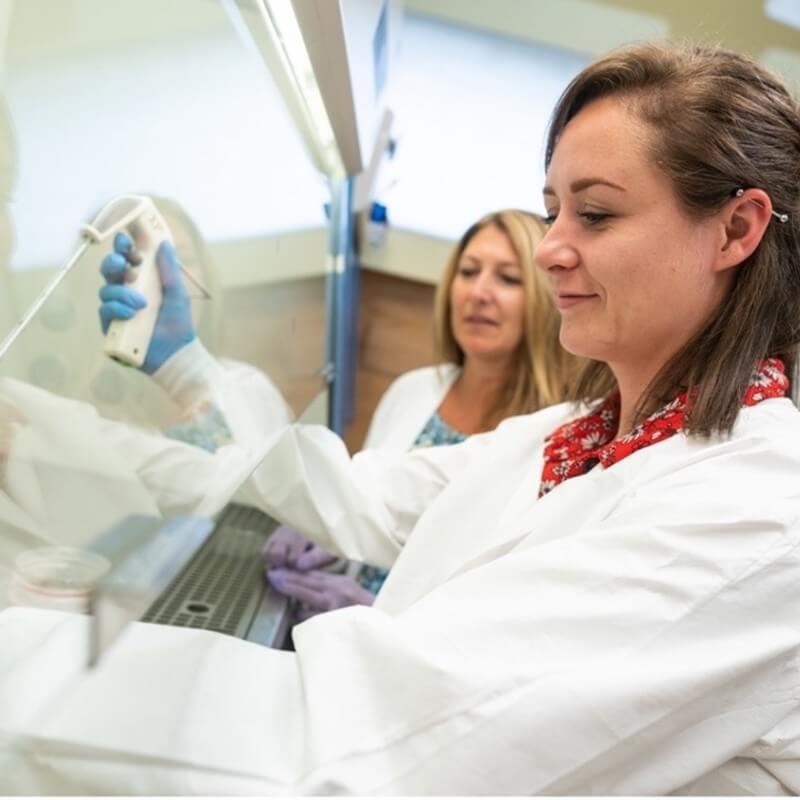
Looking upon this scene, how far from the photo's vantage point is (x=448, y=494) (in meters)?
1.07

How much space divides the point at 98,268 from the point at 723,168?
668 millimetres

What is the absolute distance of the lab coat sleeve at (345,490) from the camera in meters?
1.14

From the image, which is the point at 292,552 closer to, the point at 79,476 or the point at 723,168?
the point at 79,476

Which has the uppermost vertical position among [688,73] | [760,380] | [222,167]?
[688,73]

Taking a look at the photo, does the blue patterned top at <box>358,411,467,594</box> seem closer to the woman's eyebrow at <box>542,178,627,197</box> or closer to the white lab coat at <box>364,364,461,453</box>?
the white lab coat at <box>364,364,461,453</box>

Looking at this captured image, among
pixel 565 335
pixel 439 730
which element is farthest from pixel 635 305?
pixel 439 730

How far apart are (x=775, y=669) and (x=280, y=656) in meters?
0.47

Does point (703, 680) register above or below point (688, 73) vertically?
below

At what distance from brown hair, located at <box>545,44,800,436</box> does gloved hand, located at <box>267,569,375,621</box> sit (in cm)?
60

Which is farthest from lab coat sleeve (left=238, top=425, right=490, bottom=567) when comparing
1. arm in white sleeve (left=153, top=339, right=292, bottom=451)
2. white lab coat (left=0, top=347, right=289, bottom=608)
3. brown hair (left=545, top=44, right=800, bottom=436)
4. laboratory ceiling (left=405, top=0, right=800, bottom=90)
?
laboratory ceiling (left=405, top=0, right=800, bottom=90)

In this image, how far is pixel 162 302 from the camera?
2.62 feet

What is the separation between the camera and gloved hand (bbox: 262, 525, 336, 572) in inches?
49.6

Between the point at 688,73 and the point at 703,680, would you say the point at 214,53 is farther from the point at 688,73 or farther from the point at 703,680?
the point at 703,680

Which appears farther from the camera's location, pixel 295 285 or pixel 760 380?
pixel 295 285
